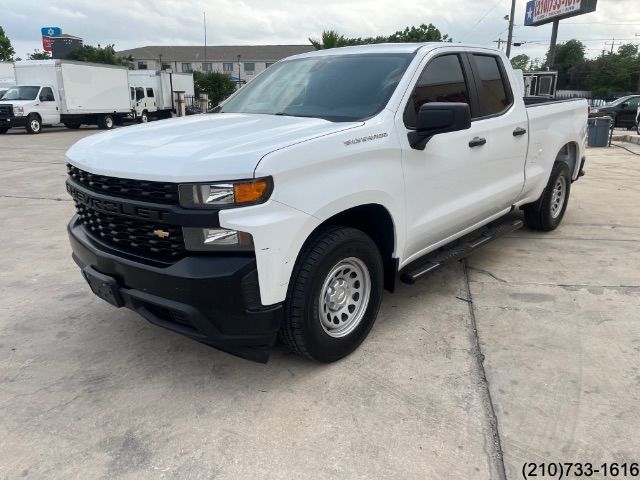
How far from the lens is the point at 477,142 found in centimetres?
401

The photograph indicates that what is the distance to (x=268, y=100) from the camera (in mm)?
3973

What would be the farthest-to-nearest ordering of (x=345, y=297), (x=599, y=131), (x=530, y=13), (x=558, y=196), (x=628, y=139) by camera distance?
(x=530, y=13), (x=628, y=139), (x=599, y=131), (x=558, y=196), (x=345, y=297)

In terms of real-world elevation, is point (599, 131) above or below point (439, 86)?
below

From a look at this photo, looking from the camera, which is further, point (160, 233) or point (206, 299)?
point (160, 233)

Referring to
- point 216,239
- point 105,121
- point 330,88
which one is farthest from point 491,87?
point 105,121

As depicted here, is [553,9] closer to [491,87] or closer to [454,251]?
[491,87]

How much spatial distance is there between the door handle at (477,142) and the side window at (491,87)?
0.23 metres

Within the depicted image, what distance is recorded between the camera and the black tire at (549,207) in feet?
18.4

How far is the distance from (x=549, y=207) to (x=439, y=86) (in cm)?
266

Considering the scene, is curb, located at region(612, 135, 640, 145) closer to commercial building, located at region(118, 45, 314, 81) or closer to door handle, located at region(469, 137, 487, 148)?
door handle, located at region(469, 137, 487, 148)

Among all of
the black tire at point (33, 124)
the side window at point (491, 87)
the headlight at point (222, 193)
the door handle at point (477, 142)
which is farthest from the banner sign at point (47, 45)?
the headlight at point (222, 193)

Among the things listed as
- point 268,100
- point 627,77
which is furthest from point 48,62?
point 627,77

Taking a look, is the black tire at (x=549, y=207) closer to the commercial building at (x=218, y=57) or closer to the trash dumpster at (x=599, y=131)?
the trash dumpster at (x=599, y=131)

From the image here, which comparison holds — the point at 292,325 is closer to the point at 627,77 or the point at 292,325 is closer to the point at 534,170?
the point at 534,170
